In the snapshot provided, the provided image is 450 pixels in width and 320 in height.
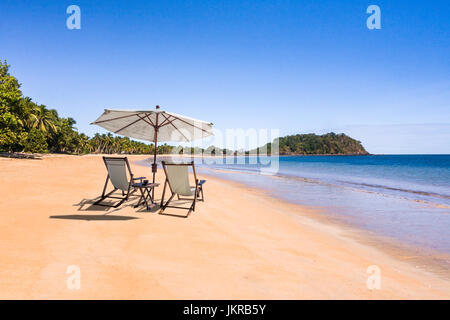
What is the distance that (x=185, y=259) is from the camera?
3.30 m

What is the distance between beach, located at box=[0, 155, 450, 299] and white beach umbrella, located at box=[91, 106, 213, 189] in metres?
2.58

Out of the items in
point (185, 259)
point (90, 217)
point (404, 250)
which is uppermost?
point (90, 217)

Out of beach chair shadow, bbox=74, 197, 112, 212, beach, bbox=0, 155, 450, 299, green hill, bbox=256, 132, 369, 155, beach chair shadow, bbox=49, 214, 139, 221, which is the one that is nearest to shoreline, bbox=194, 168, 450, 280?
beach, bbox=0, 155, 450, 299

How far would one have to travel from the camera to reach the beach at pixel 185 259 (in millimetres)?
2514

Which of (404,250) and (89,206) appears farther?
(89,206)

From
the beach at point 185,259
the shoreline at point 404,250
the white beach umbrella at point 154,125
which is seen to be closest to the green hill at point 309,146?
the white beach umbrella at point 154,125

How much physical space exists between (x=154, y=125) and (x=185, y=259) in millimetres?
4887

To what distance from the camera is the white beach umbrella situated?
6.67 metres

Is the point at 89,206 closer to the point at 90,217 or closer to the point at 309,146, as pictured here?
the point at 90,217

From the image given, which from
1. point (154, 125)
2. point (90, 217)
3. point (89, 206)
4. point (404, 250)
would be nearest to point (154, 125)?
point (154, 125)

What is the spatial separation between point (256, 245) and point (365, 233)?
10.3 feet

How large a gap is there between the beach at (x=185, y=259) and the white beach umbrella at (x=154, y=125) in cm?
258

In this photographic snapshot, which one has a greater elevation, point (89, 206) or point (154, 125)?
point (154, 125)

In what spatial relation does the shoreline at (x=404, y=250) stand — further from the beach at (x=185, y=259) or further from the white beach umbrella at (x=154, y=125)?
the white beach umbrella at (x=154, y=125)
